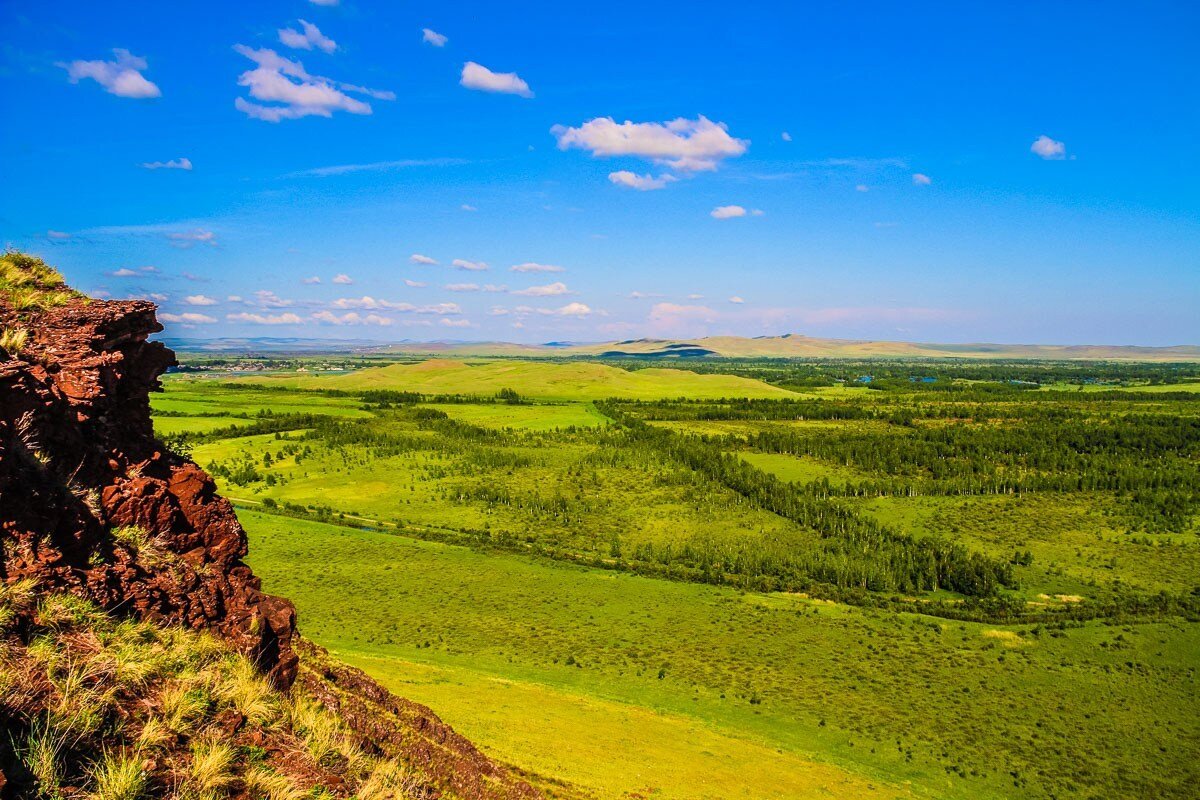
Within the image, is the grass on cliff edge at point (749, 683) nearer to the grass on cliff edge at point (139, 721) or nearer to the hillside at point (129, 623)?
the hillside at point (129, 623)

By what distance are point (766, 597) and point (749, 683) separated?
14843 mm

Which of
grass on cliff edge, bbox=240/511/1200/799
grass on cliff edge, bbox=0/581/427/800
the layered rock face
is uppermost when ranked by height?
the layered rock face

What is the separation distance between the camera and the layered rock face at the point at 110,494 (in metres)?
9.69

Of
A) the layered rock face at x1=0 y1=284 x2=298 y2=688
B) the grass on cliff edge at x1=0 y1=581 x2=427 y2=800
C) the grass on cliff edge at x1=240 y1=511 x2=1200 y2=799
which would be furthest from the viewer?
the grass on cliff edge at x1=240 y1=511 x2=1200 y2=799

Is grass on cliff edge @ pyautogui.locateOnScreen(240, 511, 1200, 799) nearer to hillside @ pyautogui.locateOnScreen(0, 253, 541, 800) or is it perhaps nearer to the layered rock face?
hillside @ pyautogui.locateOnScreen(0, 253, 541, 800)

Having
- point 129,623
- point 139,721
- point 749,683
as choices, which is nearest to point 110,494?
point 129,623

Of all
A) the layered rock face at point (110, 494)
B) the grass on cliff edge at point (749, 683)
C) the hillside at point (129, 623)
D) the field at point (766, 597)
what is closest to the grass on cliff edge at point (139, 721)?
the hillside at point (129, 623)

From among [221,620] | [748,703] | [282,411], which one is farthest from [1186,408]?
[282,411]

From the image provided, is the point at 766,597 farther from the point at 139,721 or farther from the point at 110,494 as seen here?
the point at 139,721

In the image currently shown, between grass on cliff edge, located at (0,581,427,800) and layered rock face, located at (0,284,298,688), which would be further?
layered rock face, located at (0,284,298,688)

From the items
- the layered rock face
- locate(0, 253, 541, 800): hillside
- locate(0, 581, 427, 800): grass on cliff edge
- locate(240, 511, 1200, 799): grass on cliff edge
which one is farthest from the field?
the layered rock face

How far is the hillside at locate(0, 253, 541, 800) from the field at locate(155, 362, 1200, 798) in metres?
12.4

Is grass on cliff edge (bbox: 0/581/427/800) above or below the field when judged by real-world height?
above

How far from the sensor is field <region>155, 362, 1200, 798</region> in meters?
28.8
